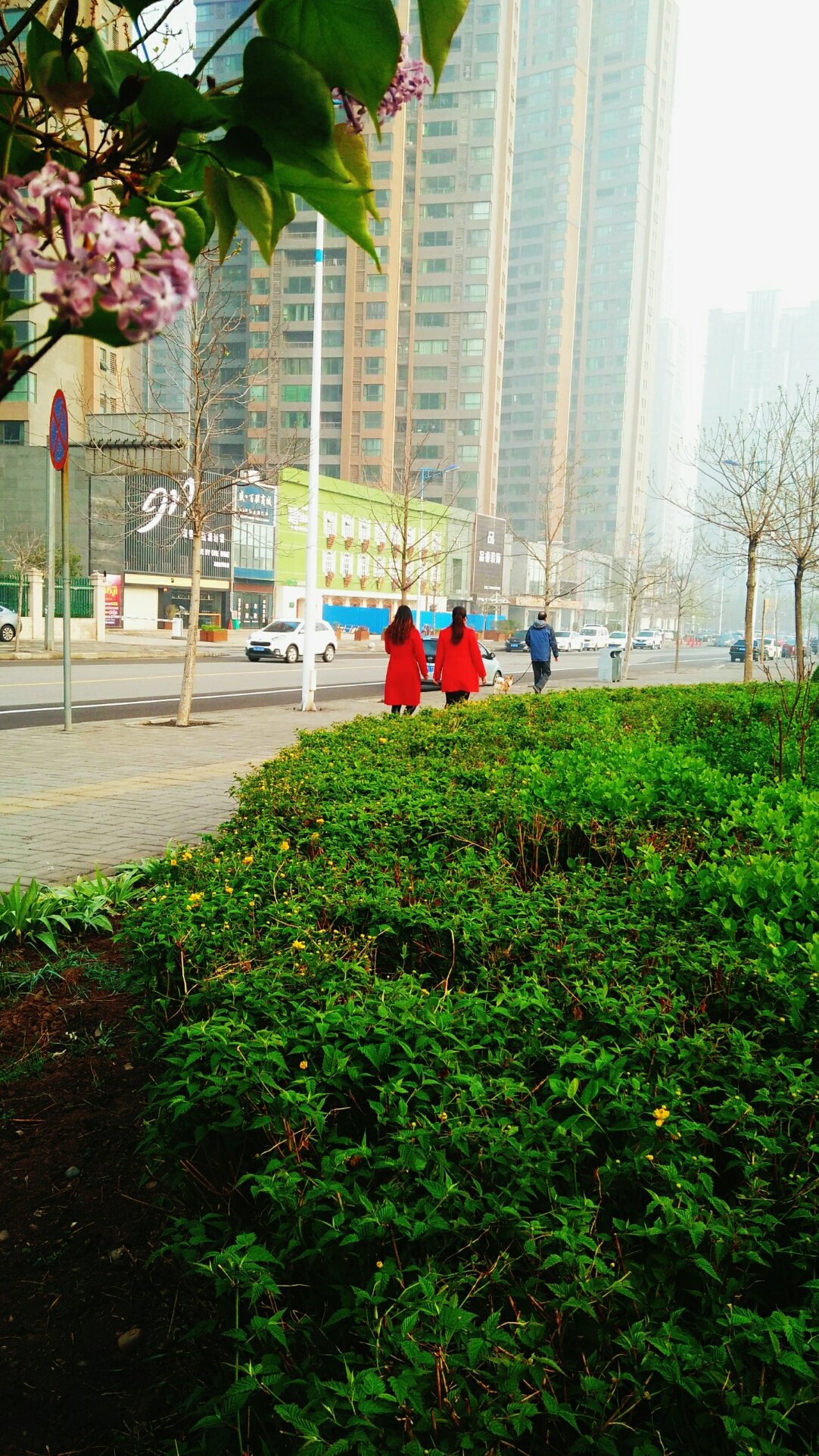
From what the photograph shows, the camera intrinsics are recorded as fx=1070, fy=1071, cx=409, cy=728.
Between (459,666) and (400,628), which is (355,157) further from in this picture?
(459,666)

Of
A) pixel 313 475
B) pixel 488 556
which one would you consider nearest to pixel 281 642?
pixel 313 475

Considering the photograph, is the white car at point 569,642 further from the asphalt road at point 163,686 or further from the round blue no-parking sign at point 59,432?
the round blue no-parking sign at point 59,432

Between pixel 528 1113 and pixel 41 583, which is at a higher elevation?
pixel 41 583

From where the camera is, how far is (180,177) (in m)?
0.99

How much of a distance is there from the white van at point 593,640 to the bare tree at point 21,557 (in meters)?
38.2

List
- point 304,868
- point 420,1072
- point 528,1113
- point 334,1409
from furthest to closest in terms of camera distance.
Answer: point 304,868, point 420,1072, point 528,1113, point 334,1409

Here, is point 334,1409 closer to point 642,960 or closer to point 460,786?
point 642,960

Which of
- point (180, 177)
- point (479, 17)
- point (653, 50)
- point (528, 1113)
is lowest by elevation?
point (528, 1113)

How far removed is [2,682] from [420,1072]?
20.3m

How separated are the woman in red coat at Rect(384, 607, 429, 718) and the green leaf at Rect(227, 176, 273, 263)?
462 inches

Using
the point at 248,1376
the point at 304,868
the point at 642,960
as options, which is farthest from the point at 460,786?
the point at 248,1376

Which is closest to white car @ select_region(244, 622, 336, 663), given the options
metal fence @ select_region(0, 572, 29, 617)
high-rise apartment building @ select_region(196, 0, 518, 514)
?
metal fence @ select_region(0, 572, 29, 617)

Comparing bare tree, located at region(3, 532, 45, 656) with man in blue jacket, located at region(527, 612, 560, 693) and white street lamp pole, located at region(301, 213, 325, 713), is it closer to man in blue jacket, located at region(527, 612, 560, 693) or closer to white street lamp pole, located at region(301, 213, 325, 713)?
white street lamp pole, located at region(301, 213, 325, 713)

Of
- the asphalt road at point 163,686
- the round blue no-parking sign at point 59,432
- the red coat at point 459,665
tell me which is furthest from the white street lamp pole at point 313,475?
the round blue no-parking sign at point 59,432
